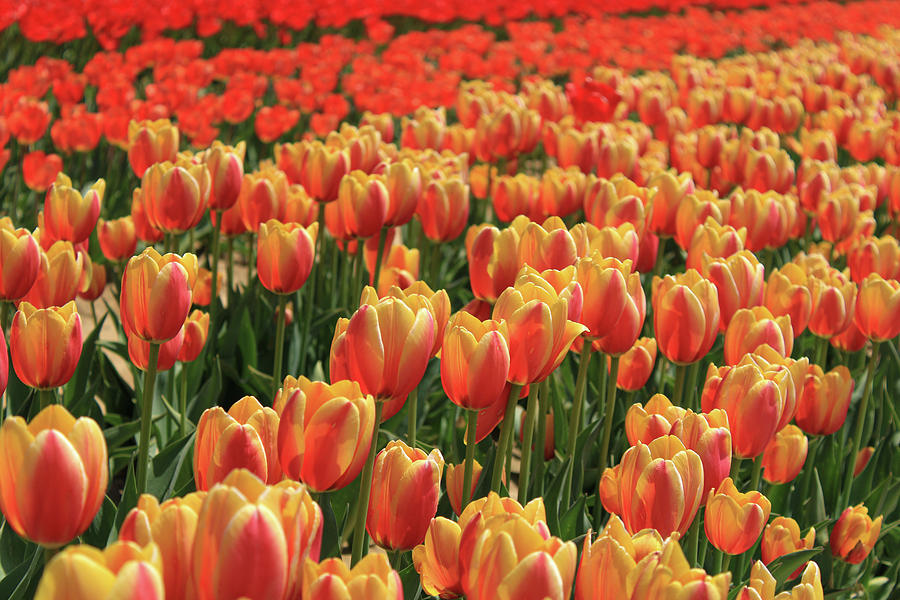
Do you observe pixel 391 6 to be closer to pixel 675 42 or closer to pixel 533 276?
pixel 675 42

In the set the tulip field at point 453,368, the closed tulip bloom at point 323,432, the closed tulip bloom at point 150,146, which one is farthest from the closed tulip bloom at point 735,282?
the closed tulip bloom at point 150,146

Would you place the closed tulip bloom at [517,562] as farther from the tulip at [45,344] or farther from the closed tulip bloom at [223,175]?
the closed tulip bloom at [223,175]

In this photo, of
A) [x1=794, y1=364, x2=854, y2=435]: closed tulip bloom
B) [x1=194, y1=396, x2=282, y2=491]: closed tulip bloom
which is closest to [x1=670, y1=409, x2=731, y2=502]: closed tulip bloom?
[x1=194, y1=396, x2=282, y2=491]: closed tulip bloom

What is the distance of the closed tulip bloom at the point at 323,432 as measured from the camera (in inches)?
47.4

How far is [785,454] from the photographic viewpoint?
2.12 metres

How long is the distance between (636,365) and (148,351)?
113 cm

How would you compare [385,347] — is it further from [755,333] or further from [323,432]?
[755,333]

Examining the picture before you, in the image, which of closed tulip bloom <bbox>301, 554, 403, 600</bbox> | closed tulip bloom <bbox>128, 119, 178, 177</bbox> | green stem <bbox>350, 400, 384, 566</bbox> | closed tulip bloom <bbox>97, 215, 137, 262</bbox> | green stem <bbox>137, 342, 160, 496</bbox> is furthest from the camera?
closed tulip bloom <bbox>128, 119, 178, 177</bbox>

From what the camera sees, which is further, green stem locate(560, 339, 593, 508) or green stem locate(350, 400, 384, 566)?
green stem locate(560, 339, 593, 508)

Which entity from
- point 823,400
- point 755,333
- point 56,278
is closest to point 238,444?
point 56,278

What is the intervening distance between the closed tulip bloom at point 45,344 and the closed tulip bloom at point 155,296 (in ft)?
0.31

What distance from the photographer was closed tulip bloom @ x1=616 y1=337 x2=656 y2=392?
234 centimetres

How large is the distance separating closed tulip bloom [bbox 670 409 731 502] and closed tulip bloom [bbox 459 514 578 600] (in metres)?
0.50

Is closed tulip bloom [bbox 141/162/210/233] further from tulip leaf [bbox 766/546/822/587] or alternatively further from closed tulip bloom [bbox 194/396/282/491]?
tulip leaf [bbox 766/546/822/587]
